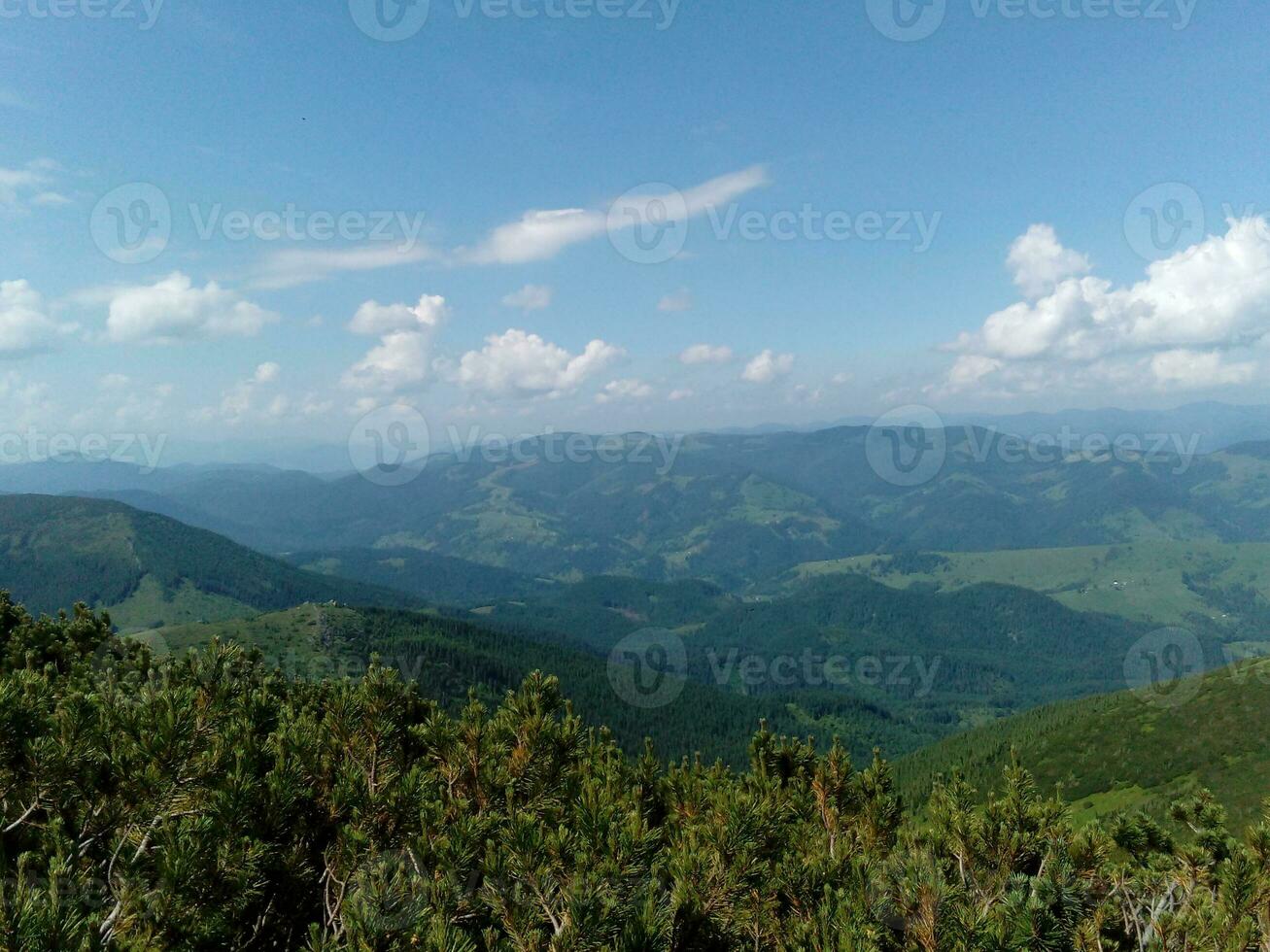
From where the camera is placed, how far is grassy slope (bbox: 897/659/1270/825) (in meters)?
86.4

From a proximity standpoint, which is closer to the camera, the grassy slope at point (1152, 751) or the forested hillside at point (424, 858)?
the forested hillside at point (424, 858)

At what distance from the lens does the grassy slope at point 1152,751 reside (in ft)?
284

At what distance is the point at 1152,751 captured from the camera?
332ft

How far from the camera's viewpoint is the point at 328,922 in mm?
6500

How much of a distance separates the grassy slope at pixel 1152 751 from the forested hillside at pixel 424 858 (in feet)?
281

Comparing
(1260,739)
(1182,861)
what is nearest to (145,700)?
(1182,861)

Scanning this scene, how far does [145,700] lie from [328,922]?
147 inches

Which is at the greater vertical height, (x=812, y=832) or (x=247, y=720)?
(x=247, y=720)

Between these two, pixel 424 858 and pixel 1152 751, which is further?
pixel 1152 751

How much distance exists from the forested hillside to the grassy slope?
85.6m

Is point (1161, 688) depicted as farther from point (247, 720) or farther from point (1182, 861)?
point (247, 720)

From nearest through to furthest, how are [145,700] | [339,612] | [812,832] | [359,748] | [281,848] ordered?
[281,848] → [145,700] → [359,748] → [812,832] → [339,612]

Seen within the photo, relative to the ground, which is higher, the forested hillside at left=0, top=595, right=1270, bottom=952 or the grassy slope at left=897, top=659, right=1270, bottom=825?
the forested hillside at left=0, top=595, right=1270, bottom=952

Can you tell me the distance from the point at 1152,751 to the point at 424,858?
134 metres
